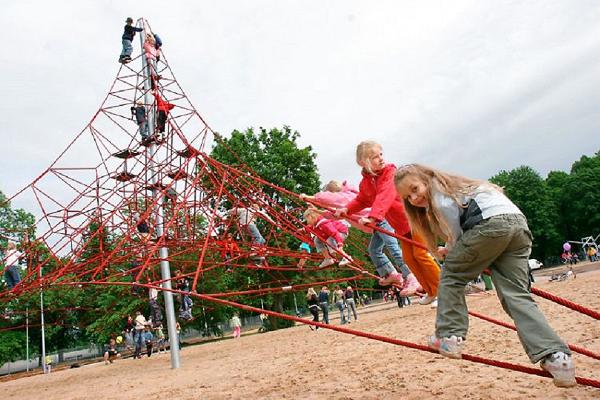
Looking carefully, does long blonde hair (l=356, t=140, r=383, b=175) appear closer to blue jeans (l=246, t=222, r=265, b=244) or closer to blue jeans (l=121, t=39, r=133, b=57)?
blue jeans (l=246, t=222, r=265, b=244)

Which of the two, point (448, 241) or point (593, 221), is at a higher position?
point (593, 221)

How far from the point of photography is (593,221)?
45375mm

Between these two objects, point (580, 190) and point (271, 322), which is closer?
point (271, 322)

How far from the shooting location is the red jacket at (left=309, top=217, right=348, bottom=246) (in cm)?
654

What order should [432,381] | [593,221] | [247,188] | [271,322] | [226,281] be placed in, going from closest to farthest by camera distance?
[432,381] → [247,188] → [271,322] → [226,281] → [593,221]

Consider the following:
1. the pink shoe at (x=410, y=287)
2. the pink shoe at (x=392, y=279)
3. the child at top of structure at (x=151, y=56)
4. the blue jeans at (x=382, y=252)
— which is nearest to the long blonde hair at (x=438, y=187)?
the blue jeans at (x=382, y=252)

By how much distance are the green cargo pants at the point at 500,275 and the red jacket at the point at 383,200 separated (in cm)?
142

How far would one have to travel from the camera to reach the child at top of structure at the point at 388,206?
153 inches

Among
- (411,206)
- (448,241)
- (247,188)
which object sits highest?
(247,188)

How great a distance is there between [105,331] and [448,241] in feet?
99.9

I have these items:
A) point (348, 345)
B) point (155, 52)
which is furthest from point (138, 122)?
point (348, 345)

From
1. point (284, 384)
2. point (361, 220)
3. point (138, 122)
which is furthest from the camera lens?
point (138, 122)

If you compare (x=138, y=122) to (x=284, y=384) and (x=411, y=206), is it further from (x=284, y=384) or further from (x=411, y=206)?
(x=411, y=206)

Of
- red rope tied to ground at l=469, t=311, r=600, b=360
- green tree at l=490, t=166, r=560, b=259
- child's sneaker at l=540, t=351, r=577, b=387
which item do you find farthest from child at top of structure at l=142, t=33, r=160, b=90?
green tree at l=490, t=166, r=560, b=259
